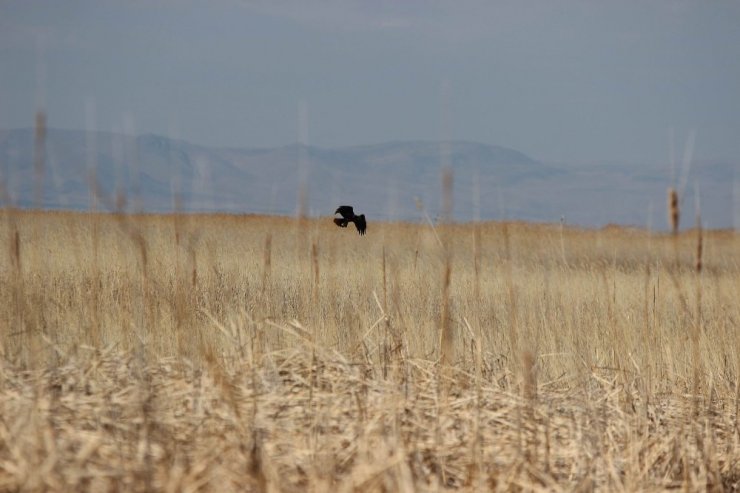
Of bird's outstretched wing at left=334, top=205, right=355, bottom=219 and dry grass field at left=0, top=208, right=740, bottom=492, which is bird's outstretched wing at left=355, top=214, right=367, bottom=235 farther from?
dry grass field at left=0, top=208, right=740, bottom=492

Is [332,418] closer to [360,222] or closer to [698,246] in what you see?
[698,246]

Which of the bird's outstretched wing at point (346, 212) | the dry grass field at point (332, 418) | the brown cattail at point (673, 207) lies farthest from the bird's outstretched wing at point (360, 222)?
the brown cattail at point (673, 207)

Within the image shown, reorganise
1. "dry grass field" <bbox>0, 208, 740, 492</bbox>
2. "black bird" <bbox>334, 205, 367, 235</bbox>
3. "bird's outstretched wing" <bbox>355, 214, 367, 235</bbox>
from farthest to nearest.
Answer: "bird's outstretched wing" <bbox>355, 214, 367, 235</bbox> < "black bird" <bbox>334, 205, 367, 235</bbox> < "dry grass field" <bbox>0, 208, 740, 492</bbox>

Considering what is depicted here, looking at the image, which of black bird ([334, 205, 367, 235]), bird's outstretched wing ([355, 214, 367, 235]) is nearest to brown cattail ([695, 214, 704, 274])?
black bird ([334, 205, 367, 235])

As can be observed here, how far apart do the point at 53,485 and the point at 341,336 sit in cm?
384

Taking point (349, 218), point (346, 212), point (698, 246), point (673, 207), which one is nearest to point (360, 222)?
point (349, 218)

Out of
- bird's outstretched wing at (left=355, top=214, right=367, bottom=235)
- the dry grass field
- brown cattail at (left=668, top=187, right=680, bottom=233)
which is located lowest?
the dry grass field

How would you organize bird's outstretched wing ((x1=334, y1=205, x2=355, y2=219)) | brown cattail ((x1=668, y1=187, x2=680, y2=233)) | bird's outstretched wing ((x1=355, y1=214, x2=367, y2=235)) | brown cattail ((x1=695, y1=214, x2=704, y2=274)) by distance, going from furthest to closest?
bird's outstretched wing ((x1=355, y1=214, x2=367, y2=235)) → bird's outstretched wing ((x1=334, y1=205, x2=355, y2=219)) → brown cattail ((x1=695, y1=214, x2=704, y2=274)) → brown cattail ((x1=668, y1=187, x2=680, y2=233))

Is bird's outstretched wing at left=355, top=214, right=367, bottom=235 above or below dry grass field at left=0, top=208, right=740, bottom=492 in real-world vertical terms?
above

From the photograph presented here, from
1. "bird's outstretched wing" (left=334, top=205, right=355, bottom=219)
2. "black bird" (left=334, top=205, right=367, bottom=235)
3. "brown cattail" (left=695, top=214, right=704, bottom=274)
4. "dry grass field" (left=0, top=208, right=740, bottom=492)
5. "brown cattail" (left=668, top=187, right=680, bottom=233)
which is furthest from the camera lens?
"bird's outstretched wing" (left=334, top=205, right=355, bottom=219)

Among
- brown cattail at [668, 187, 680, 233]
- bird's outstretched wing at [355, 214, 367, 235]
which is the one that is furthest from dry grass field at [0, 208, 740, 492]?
bird's outstretched wing at [355, 214, 367, 235]

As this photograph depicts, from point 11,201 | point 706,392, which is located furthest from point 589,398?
point 11,201

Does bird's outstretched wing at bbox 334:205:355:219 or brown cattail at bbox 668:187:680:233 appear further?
bird's outstretched wing at bbox 334:205:355:219

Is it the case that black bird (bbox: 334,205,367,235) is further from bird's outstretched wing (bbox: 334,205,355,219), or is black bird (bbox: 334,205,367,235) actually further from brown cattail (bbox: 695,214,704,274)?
brown cattail (bbox: 695,214,704,274)
